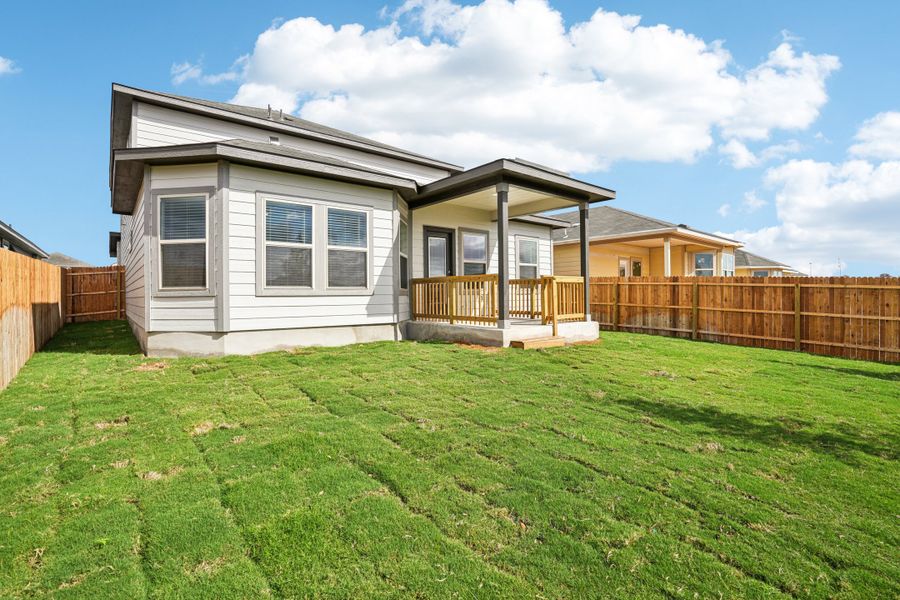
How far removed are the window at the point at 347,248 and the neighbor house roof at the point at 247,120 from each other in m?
4.06

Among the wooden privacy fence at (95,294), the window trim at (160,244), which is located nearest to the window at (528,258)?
the window trim at (160,244)

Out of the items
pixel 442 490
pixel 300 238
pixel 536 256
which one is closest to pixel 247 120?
pixel 300 238

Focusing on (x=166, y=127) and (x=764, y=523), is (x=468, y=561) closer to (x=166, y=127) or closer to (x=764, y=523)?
(x=764, y=523)

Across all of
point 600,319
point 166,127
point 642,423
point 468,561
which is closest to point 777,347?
point 600,319

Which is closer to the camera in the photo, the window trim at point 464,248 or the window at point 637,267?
the window trim at point 464,248

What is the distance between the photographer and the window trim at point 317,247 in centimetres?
738

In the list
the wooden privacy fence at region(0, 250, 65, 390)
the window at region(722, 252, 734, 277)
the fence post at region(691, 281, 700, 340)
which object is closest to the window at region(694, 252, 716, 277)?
the window at region(722, 252, 734, 277)

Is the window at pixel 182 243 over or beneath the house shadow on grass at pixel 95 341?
over

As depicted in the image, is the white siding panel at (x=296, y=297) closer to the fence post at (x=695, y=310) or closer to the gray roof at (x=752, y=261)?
the fence post at (x=695, y=310)

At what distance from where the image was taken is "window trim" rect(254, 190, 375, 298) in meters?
7.38

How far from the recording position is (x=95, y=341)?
9078 mm

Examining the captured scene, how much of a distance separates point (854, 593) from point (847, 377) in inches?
263

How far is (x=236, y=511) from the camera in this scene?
2.44m

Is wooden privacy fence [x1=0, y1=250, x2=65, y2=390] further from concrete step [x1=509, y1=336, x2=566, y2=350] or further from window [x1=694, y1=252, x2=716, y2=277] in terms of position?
window [x1=694, y1=252, x2=716, y2=277]
